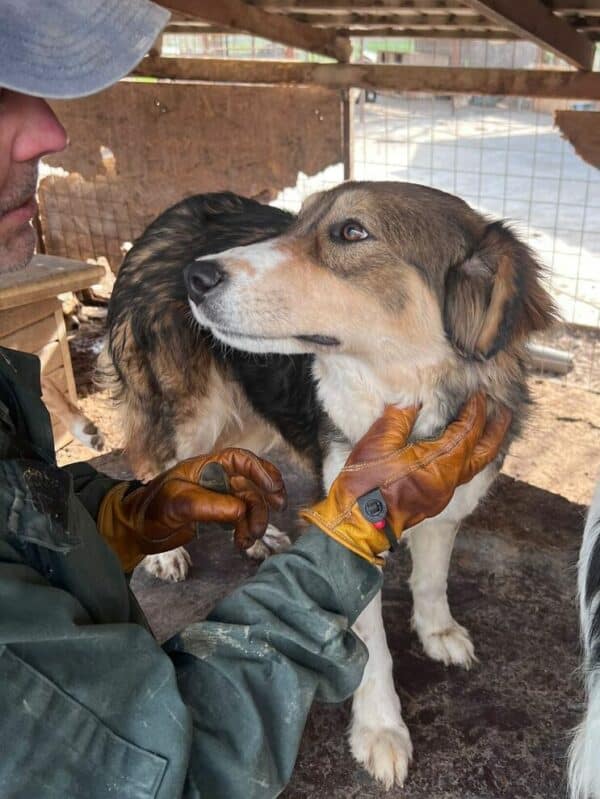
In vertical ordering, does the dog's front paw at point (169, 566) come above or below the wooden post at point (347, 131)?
below

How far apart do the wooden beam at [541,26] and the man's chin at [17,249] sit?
7.09 feet

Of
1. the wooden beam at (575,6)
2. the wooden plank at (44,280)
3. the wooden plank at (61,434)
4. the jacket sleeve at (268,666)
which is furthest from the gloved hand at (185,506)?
the wooden beam at (575,6)

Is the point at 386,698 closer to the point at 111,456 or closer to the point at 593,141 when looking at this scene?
the point at 111,456

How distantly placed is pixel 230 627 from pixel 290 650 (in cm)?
11

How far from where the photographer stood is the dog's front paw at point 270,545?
2.95m

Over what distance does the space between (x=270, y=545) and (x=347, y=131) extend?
2797 mm

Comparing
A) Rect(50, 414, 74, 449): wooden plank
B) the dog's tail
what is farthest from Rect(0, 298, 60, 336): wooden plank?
the dog's tail

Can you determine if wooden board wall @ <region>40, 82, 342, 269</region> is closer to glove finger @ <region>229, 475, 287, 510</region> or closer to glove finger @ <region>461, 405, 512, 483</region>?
glove finger @ <region>461, 405, 512, 483</region>

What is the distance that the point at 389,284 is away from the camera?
72.4 inches

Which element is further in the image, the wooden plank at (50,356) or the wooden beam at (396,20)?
→ the wooden beam at (396,20)

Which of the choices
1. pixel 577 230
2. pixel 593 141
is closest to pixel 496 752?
pixel 593 141

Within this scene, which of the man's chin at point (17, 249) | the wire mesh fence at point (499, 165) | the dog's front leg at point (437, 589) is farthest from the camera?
the wire mesh fence at point (499, 165)

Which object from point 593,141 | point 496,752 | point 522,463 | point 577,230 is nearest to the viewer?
point 496,752

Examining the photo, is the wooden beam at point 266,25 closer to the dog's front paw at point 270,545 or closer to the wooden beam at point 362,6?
the wooden beam at point 362,6
